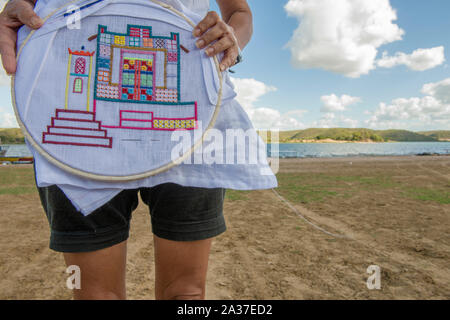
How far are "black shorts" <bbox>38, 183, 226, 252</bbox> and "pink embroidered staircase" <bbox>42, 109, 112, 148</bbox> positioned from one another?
0.55ft

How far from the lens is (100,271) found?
3.12ft

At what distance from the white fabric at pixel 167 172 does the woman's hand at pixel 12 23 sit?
3cm

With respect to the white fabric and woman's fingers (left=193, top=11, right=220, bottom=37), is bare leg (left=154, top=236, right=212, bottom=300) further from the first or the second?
woman's fingers (left=193, top=11, right=220, bottom=37)

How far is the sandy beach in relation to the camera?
7.60ft

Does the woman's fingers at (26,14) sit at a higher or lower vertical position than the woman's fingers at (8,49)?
higher

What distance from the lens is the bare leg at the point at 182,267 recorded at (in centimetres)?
101

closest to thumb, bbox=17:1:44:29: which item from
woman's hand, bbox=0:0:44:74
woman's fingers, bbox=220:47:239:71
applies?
woman's hand, bbox=0:0:44:74

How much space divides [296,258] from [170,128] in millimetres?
2447

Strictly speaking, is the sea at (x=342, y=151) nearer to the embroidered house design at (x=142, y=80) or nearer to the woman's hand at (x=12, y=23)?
the embroidered house design at (x=142, y=80)

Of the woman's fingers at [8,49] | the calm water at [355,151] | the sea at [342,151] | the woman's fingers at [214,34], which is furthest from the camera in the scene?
the calm water at [355,151]

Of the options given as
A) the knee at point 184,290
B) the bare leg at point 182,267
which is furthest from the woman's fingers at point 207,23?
the knee at point 184,290

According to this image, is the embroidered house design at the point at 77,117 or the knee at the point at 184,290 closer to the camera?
the embroidered house design at the point at 77,117

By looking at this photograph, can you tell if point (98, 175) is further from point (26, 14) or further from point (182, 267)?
point (26, 14)
